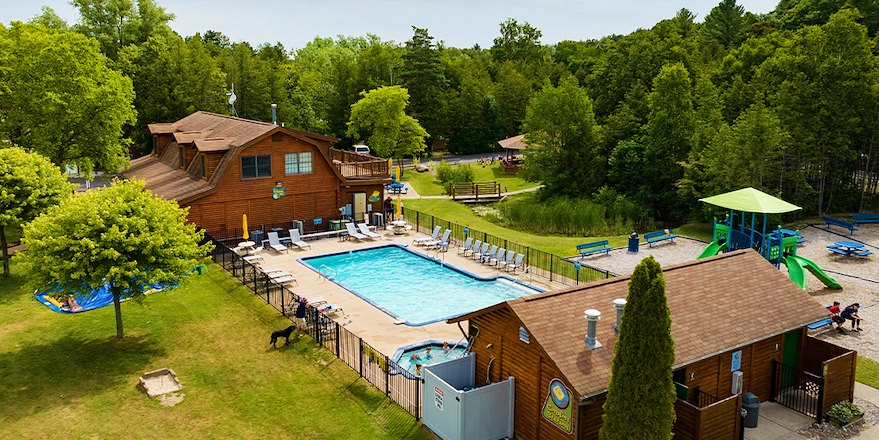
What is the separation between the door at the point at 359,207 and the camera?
1448 inches

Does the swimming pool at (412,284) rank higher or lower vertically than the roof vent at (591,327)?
→ lower

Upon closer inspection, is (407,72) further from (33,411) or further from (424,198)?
(33,411)

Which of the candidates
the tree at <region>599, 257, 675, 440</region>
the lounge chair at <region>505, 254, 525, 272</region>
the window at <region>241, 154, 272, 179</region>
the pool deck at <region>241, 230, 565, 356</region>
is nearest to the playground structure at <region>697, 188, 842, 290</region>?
the pool deck at <region>241, 230, 565, 356</region>

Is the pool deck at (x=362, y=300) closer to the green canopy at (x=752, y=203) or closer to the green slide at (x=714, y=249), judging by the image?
the green slide at (x=714, y=249)

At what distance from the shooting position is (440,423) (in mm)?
15289

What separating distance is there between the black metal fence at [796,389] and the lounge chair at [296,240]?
837 inches

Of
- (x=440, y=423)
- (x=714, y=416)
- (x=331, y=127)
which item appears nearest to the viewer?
(x=714, y=416)

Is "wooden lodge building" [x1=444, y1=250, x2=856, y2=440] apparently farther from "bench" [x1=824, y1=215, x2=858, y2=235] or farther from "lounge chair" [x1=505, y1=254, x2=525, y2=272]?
"bench" [x1=824, y1=215, x2=858, y2=235]

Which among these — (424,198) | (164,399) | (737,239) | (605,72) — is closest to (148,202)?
(164,399)

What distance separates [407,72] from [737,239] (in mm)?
50905

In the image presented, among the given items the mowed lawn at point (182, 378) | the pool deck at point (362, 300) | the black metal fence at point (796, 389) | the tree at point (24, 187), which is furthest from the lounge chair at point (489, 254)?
the tree at point (24, 187)

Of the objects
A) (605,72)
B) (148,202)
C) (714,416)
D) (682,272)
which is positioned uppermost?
(605,72)

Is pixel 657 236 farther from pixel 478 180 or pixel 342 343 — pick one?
pixel 478 180

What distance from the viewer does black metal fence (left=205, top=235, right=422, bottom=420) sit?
17.1m
